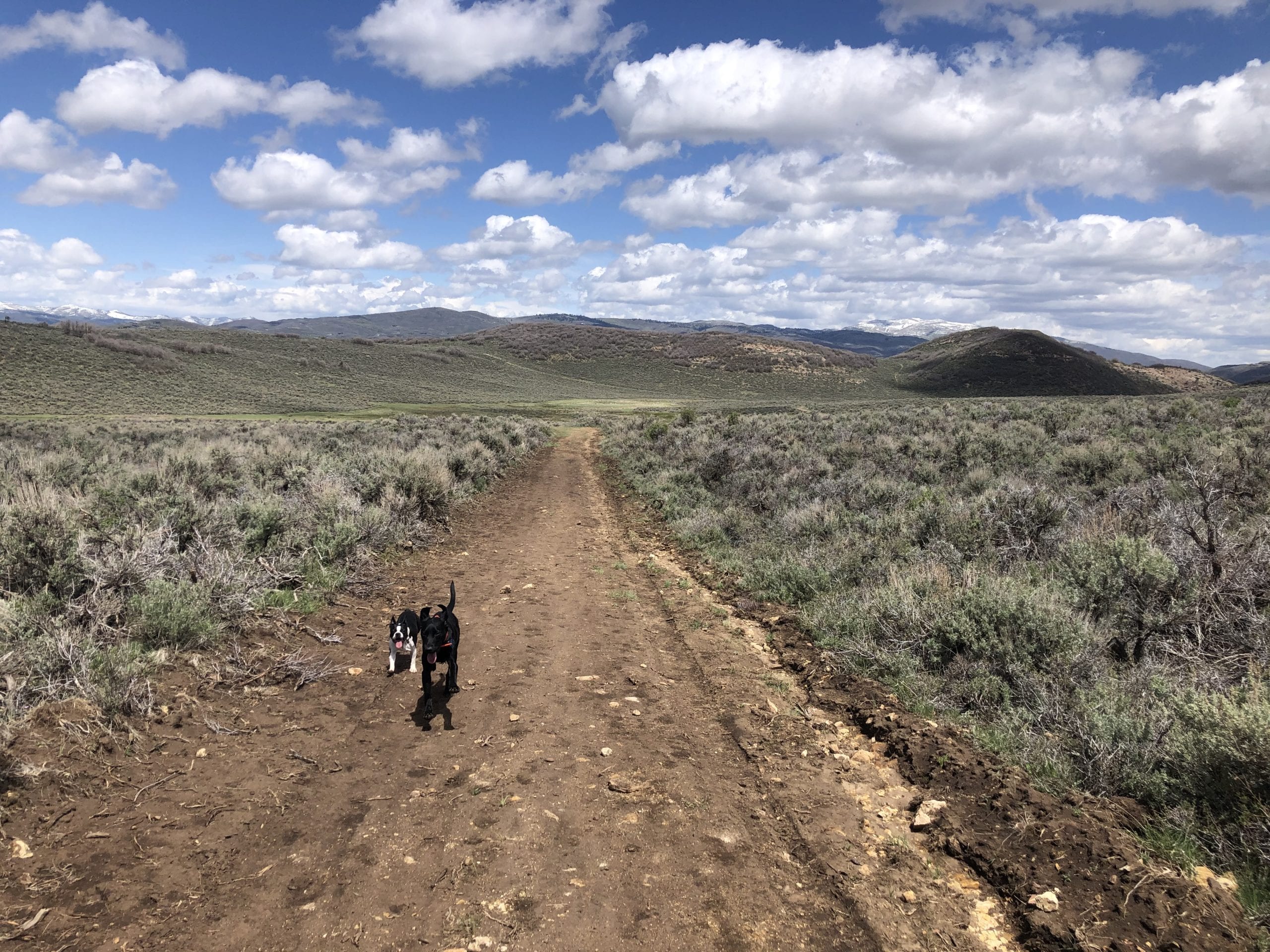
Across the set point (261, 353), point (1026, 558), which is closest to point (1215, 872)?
point (1026, 558)

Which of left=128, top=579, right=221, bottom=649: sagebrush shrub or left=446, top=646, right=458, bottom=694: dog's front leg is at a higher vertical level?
left=128, top=579, right=221, bottom=649: sagebrush shrub

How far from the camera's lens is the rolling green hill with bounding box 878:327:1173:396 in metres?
99.8

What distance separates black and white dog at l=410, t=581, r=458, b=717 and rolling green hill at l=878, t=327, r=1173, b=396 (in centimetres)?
10140

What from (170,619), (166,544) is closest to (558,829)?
(170,619)

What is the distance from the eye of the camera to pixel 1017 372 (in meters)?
108

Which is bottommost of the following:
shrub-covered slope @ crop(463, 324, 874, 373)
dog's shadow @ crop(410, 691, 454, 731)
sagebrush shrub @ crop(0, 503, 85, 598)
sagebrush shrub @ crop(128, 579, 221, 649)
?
dog's shadow @ crop(410, 691, 454, 731)

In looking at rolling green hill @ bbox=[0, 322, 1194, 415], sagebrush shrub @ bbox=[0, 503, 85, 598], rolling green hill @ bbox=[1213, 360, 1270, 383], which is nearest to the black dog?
sagebrush shrub @ bbox=[0, 503, 85, 598]

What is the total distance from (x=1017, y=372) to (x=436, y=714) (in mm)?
124504

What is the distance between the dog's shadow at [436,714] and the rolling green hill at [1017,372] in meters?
102

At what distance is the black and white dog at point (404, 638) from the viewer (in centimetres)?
541

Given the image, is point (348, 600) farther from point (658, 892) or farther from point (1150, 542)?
point (1150, 542)

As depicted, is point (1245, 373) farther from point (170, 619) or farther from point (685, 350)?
point (170, 619)

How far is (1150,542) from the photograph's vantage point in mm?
6527

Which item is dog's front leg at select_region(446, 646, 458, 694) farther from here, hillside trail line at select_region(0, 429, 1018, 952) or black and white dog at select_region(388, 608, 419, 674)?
black and white dog at select_region(388, 608, 419, 674)
